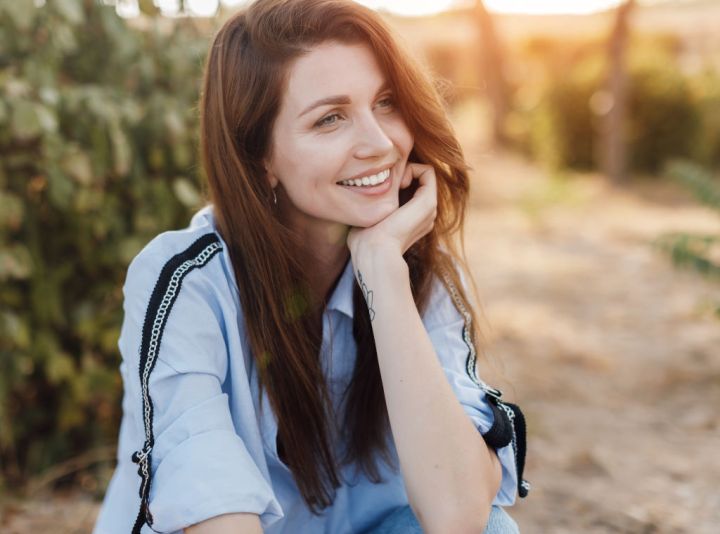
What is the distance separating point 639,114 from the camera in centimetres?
1057

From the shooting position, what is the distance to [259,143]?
74.4 inches

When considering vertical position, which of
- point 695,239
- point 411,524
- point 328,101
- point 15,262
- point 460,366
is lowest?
point 695,239

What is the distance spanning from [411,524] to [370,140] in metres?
0.86

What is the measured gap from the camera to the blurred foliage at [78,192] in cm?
250

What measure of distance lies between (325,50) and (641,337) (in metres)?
3.93

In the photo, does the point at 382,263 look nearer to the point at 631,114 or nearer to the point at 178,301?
the point at 178,301

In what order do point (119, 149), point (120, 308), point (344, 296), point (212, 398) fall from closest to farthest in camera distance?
point (212, 398) < point (344, 296) < point (119, 149) < point (120, 308)

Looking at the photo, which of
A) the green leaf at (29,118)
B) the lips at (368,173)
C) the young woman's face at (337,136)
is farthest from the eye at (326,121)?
the green leaf at (29,118)

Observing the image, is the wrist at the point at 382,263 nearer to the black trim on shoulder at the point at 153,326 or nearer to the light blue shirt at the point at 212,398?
the light blue shirt at the point at 212,398

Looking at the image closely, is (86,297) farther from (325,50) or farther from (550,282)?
(550,282)

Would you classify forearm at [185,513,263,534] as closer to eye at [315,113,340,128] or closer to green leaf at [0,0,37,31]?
eye at [315,113,340,128]

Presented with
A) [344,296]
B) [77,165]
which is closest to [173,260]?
[344,296]

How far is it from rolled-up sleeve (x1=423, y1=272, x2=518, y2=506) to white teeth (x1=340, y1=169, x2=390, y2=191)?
297 mm

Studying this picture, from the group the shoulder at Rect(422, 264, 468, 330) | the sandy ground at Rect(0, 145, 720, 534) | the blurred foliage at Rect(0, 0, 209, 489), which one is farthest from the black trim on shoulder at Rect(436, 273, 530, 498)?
the blurred foliage at Rect(0, 0, 209, 489)
